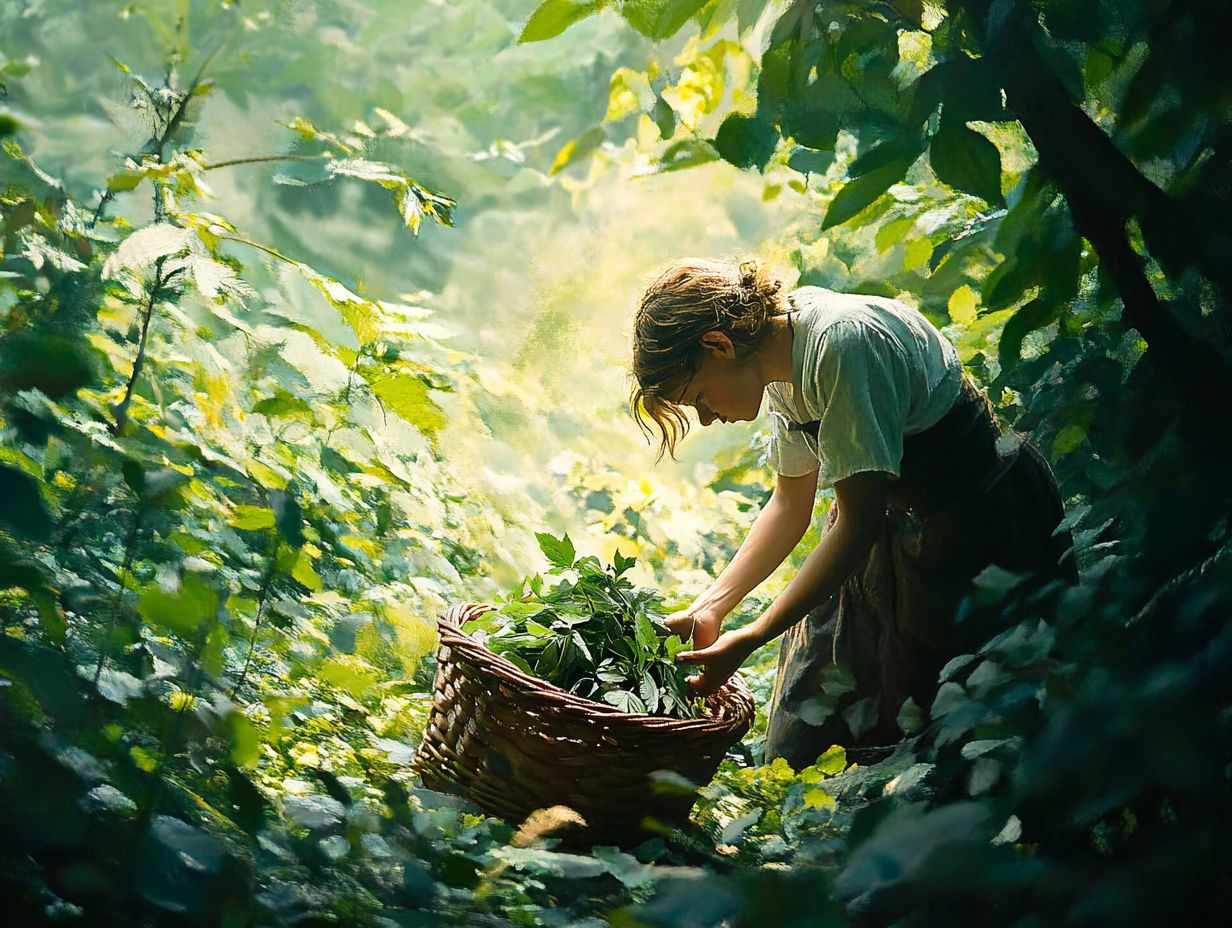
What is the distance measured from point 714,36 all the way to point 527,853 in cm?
89

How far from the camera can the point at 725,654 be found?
118 cm

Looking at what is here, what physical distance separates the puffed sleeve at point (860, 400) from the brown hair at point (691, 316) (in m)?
0.13

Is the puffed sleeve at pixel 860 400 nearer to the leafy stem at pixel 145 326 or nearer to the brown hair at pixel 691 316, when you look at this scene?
the brown hair at pixel 691 316

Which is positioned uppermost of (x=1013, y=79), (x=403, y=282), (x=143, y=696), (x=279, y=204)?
(x=403, y=282)

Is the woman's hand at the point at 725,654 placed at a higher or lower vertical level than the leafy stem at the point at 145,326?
lower

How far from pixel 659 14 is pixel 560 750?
2.60 feet

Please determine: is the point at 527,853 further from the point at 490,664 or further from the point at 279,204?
the point at 279,204

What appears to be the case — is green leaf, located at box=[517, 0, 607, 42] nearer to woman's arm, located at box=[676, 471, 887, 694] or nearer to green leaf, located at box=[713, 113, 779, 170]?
green leaf, located at box=[713, 113, 779, 170]

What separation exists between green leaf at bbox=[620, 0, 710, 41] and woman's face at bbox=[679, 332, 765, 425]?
350mm

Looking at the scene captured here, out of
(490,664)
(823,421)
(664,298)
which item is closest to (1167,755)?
(823,421)

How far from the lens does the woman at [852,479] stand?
1.13m

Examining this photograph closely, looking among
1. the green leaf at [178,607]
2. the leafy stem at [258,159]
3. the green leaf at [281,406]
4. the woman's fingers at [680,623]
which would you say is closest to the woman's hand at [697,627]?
the woman's fingers at [680,623]

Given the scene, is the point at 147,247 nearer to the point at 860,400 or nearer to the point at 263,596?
the point at 263,596

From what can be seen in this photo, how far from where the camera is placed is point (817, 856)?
3.01 ft
